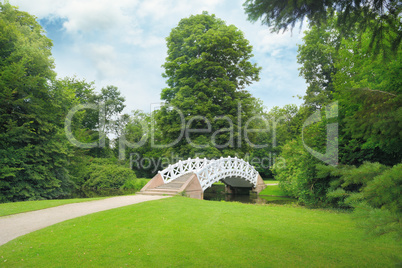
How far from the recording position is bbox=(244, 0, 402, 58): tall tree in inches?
157

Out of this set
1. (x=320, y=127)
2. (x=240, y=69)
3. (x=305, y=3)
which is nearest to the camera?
(x=305, y=3)

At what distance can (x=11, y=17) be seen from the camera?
1703 cm

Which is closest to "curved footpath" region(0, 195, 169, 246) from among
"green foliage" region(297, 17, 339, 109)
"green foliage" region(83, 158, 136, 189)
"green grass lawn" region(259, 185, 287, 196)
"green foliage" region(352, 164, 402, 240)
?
"green foliage" region(352, 164, 402, 240)

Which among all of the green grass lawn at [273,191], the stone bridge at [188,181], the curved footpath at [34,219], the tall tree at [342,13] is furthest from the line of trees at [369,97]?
the green grass lawn at [273,191]

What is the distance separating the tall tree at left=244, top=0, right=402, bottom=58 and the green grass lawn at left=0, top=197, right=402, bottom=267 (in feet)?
10.9

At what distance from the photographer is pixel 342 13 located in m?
4.29

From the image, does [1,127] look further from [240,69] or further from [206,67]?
[240,69]

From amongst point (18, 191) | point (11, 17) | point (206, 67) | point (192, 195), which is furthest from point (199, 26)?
point (18, 191)

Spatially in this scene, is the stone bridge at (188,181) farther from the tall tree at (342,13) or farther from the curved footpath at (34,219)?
the tall tree at (342,13)

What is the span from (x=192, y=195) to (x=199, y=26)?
1617cm

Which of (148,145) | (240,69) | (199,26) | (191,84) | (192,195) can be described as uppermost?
A: (199,26)

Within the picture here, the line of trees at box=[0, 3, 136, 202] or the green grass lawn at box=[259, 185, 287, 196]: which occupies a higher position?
the line of trees at box=[0, 3, 136, 202]

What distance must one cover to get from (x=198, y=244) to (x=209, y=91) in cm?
1758

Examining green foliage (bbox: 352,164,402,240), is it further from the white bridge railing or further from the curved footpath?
the white bridge railing
